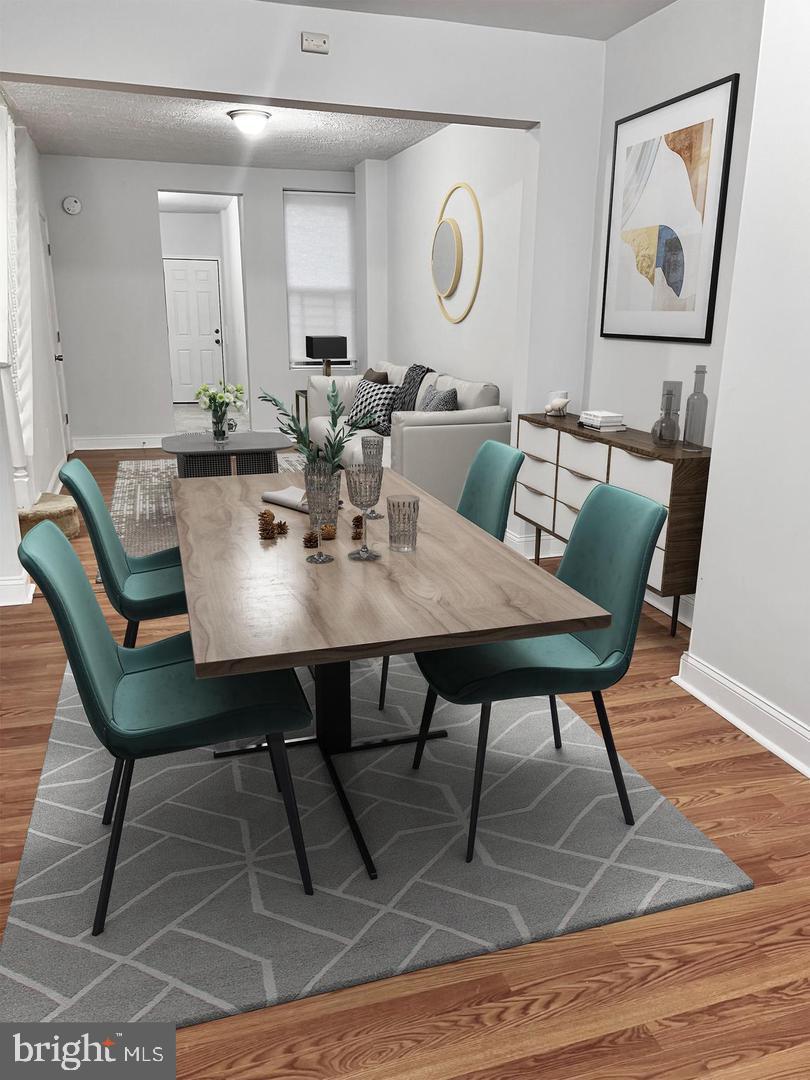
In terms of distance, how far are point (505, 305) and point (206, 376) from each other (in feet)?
22.5

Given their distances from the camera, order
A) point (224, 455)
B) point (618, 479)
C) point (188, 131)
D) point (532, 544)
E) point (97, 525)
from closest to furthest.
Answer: point (97, 525), point (618, 479), point (532, 544), point (224, 455), point (188, 131)

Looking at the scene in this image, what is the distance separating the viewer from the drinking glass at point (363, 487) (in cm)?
215

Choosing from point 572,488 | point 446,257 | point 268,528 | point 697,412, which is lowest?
point 572,488

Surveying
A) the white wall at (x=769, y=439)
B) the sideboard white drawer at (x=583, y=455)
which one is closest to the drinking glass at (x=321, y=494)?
A: the white wall at (x=769, y=439)

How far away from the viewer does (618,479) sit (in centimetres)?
358

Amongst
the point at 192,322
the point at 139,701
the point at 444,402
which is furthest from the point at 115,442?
the point at 139,701

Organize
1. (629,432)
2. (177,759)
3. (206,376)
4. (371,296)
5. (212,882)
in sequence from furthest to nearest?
(206,376) → (371,296) → (629,432) → (177,759) → (212,882)

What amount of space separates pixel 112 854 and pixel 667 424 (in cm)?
278

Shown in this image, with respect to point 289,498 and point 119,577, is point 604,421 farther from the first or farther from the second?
point 119,577

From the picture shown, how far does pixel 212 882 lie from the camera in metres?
1.99

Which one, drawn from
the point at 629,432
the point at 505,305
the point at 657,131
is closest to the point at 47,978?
the point at 629,432

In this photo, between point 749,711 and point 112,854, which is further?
point 749,711

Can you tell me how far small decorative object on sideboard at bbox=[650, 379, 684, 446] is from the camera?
350 centimetres

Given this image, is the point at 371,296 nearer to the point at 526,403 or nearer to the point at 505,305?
the point at 505,305
